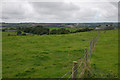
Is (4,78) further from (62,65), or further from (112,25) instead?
→ (112,25)

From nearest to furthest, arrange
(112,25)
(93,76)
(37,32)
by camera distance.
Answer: (93,76) < (37,32) < (112,25)

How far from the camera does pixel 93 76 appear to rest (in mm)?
6676

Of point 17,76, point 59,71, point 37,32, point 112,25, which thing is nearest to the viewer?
point 17,76

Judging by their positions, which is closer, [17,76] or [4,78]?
[4,78]

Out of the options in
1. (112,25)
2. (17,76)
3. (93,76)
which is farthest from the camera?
(112,25)

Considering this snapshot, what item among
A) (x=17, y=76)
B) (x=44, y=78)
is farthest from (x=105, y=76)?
(x=17, y=76)

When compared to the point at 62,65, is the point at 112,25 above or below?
above

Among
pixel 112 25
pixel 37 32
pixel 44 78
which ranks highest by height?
pixel 112 25

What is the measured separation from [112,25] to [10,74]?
259 ft

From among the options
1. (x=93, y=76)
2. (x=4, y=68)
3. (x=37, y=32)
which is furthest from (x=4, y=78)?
(x=37, y=32)

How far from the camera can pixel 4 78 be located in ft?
22.2

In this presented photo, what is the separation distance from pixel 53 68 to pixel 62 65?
90 cm

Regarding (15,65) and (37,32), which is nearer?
(15,65)

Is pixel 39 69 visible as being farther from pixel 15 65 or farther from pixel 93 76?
pixel 93 76
